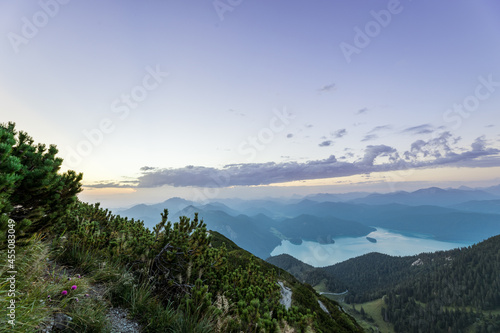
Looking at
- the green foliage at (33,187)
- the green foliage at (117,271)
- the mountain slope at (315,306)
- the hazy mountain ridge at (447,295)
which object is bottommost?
the hazy mountain ridge at (447,295)

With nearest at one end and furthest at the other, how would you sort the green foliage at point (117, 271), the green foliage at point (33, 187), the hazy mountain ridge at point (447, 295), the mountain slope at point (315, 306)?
the green foliage at point (117, 271)
the green foliage at point (33, 187)
the mountain slope at point (315, 306)
the hazy mountain ridge at point (447, 295)

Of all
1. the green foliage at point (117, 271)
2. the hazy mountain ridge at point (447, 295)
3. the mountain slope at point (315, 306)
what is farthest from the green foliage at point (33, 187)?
the hazy mountain ridge at point (447, 295)

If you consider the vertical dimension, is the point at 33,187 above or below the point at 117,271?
above

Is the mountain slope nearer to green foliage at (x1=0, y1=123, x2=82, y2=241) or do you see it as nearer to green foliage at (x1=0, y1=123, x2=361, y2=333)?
green foliage at (x1=0, y1=123, x2=361, y2=333)

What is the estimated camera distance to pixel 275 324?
4488mm

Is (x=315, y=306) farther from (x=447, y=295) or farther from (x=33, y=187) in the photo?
(x=447, y=295)

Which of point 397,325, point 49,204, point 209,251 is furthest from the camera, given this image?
point 397,325

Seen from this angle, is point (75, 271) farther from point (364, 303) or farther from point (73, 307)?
point (364, 303)

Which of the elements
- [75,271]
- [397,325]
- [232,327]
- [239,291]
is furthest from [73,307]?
[397,325]

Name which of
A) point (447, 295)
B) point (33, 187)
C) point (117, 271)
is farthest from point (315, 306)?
point (447, 295)

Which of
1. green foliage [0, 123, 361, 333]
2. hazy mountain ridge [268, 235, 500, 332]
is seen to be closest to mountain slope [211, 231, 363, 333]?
green foliage [0, 123, 361, 333]

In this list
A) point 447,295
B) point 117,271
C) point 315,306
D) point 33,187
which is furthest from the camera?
point 447,295

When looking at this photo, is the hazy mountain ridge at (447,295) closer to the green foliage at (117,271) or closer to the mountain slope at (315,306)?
the mountain slope at (315,306)

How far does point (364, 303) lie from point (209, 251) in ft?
739
